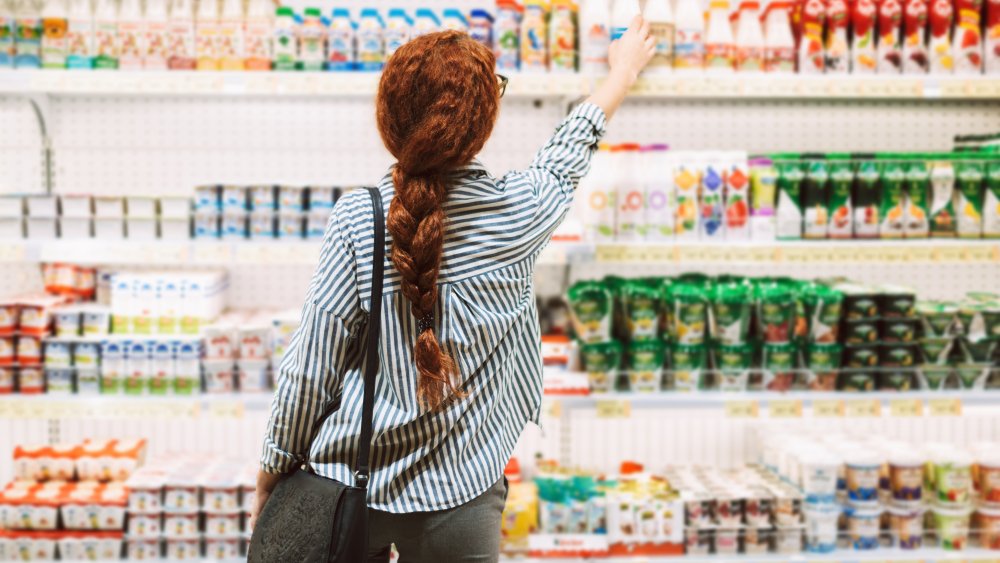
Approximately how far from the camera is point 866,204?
269 cm

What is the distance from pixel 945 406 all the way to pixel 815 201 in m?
0.69

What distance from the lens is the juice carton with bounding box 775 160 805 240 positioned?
268cm

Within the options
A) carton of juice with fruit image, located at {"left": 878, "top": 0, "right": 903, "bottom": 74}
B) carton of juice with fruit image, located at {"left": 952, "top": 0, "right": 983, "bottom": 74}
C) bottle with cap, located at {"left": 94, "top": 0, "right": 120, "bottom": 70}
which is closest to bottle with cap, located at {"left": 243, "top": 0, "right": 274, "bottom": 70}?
bottle with cap, located at {"left": 94, "top": 0, "right": 120, "bottom": 70}

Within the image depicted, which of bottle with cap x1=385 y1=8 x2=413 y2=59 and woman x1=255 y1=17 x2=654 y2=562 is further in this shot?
bottle with cap x1=385 y1=8 x2=413 y2=59

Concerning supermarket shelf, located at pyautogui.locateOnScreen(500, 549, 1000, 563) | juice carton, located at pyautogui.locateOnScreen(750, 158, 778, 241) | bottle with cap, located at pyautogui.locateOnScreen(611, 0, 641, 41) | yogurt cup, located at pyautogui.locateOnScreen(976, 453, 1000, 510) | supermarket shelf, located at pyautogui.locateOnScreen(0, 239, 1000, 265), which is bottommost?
supermarket shelf, located at pyautogui.locateOnScreen(500, 549, 1000, 563)

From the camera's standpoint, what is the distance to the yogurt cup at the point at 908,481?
269 centimetres

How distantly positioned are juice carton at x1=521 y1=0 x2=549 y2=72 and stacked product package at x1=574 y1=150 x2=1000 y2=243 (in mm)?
311

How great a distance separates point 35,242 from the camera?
2.54 meters

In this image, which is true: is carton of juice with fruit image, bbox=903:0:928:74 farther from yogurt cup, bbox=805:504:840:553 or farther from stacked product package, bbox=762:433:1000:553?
yogurt cup, bbox=805:504:840:553

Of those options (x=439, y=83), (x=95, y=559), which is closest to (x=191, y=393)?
(x=95, y=559)

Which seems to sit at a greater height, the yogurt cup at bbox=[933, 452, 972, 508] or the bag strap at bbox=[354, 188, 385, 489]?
the bag strap at bbox=[354, 188, 385, 489]

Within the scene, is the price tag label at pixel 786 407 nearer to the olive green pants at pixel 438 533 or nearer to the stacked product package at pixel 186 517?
the olive green pants at pixel 438 533

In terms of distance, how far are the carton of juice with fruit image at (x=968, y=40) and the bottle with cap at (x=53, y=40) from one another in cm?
255

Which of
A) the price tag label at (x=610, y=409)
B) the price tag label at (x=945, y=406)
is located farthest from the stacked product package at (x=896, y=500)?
the price tag label at (x=610, y=409)
